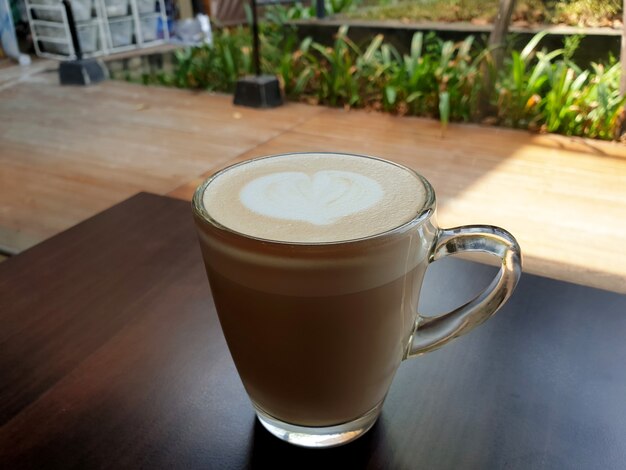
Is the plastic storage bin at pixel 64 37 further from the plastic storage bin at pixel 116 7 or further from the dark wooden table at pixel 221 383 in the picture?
the dark wooden table at pixel 221 383

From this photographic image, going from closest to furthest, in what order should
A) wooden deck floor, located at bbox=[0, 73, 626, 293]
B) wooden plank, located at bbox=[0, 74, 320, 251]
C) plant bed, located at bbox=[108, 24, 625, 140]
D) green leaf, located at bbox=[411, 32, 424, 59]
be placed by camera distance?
wooden deck floor, located at bbox=[0, 73, 626, 293] < wooden plank, located at bbox=[0, 74, 320, 251] < plant bed, located at bbox=[108, 24, 625, 140] < green leaf, located at bbox=[411, 32, 424, 59]

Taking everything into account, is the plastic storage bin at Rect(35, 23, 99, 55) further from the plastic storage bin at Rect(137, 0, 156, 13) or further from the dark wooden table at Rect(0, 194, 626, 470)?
the dark wooden table at Rect(0, 194, 626, 470)

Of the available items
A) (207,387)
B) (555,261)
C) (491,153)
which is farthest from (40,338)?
(491,153)

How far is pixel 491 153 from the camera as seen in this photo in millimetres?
2291

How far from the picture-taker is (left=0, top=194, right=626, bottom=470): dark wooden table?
0.44 metres

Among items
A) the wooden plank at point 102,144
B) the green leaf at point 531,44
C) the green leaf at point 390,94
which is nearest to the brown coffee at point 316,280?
the wooden plank at point 102,144

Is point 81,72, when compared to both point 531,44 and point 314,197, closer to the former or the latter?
point 531,44

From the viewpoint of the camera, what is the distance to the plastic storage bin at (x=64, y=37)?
497 centimetres

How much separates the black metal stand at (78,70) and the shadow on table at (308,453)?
A: 148 inches

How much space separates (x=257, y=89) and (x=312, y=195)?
→ 2687 mm

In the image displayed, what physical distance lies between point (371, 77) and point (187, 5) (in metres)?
4.13

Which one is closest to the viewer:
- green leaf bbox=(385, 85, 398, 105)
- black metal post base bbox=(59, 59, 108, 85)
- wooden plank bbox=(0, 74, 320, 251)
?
wooden plank bbox=(0, 74, 320, 251)

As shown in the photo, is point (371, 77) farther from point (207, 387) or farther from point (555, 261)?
point (207, 387)

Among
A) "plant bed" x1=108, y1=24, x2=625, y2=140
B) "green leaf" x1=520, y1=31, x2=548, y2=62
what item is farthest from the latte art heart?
"green leaf" x1=520, y1=31, x2=548, y2=62
